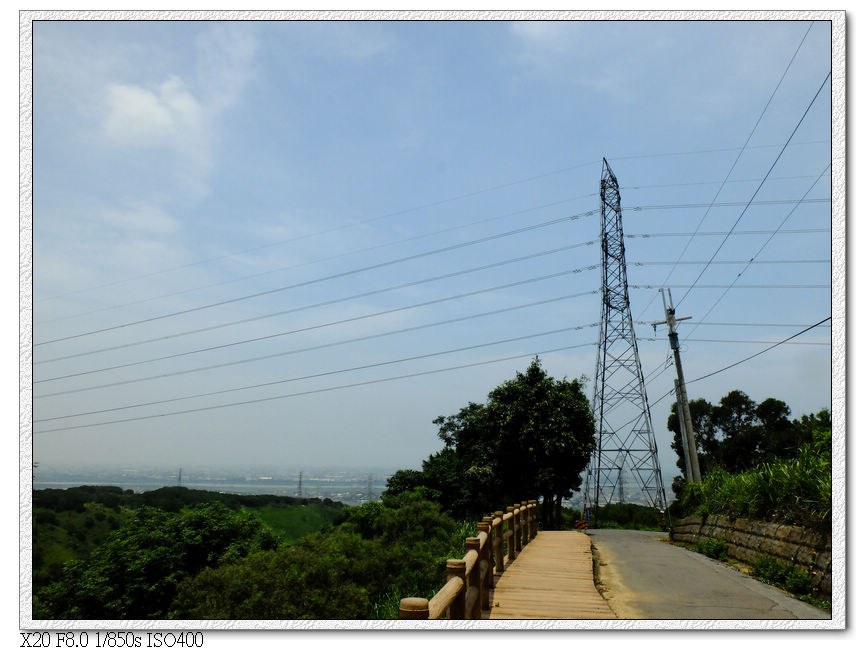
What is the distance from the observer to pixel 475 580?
5367 mm

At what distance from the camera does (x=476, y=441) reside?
938 inches

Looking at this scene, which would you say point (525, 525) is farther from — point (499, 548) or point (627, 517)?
point (627, 517)

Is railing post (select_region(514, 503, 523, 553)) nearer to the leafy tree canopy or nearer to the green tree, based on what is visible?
the green tree

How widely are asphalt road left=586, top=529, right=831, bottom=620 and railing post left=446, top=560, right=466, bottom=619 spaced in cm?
195

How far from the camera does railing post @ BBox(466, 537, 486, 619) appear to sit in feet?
16.8

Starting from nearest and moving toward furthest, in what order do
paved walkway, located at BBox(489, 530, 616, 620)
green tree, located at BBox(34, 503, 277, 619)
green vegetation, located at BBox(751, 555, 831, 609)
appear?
paved walkway, located at BBox(489, 530, 616, 620) → green vegetation, located at BBox(751, 555, 831, 609) → green tree, located at BBox(34, 503, 277, 619)

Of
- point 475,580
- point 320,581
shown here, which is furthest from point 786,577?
point 320,581

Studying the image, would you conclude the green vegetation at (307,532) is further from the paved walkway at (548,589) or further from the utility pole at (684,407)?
the utility pole at (684,407)

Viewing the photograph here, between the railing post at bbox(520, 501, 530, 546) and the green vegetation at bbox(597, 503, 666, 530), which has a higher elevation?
the railing post at bbox(520, 501, 530, 546)

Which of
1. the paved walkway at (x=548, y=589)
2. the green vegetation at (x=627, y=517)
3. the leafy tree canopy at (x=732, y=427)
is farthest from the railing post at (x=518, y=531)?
the leafy tree canopy at (x=732, y=427)

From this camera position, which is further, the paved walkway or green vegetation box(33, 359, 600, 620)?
green vegetation box(33, 359, 600, 620)

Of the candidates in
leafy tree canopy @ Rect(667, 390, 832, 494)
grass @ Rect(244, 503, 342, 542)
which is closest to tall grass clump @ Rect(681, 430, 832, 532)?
grass @ Rect(244, 503, 342, 542)

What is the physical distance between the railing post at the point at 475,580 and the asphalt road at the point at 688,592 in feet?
4.75
